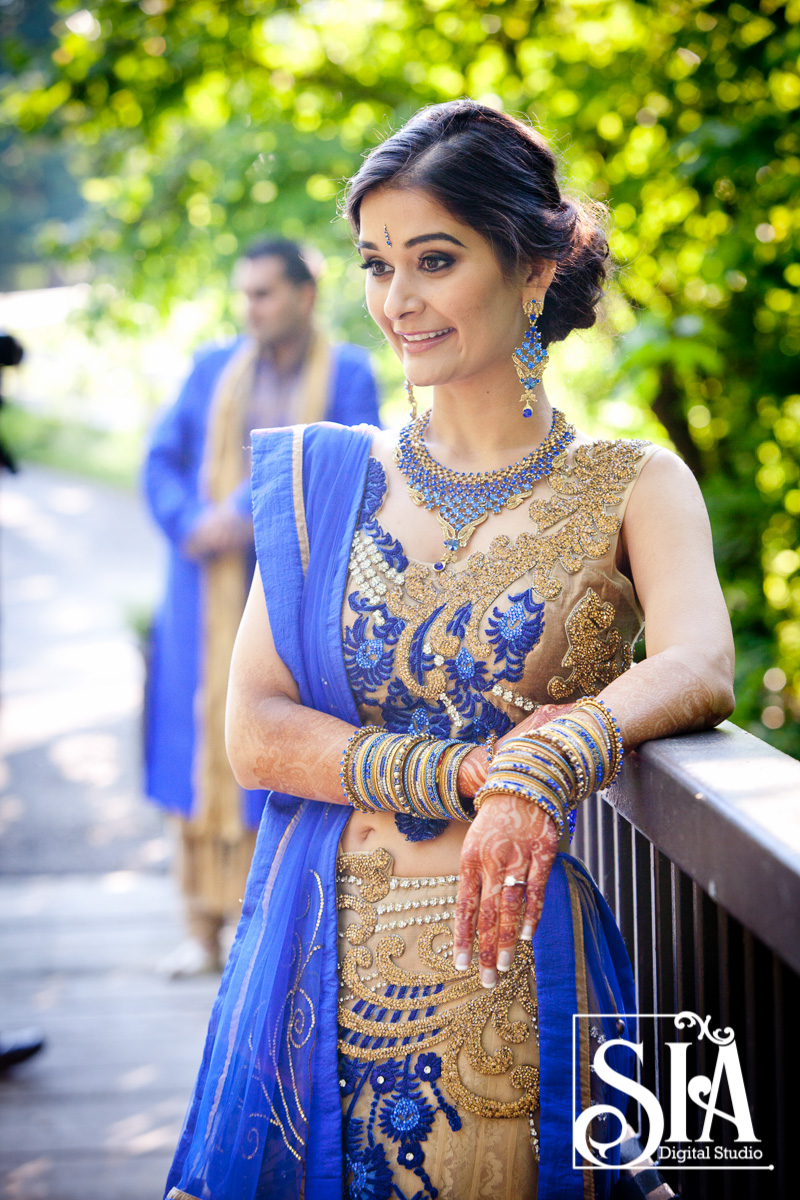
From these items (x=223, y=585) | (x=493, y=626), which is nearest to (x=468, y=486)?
(x=493, y=626)

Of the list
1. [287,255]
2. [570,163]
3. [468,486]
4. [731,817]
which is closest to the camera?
[731,817]

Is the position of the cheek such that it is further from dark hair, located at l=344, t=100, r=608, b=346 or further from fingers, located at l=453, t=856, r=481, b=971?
fingers, located at l=453, t=856, r=481, b=971

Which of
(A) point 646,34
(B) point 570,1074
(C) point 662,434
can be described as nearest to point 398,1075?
(B) point 570,1074

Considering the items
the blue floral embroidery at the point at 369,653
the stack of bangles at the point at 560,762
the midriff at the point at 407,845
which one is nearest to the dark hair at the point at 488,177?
the blue floral embroidery at the point at 369,653

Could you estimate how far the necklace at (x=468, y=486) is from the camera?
1.39m

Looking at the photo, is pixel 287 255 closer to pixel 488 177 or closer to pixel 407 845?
pixel 488 177

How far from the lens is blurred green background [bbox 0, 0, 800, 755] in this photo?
2873mm

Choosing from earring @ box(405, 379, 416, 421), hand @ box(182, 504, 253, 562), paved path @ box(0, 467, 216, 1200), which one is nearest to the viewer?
earring @ box(405, 379, 416, 421)

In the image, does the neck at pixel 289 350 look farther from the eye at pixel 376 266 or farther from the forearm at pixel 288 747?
the forearm at pixel 288 747

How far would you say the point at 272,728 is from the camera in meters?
1.32

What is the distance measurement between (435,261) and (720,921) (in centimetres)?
82

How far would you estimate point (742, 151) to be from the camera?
2629mm

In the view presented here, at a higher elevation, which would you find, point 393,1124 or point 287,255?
point 287,255

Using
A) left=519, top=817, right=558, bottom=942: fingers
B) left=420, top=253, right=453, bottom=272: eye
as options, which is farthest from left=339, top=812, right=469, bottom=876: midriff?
left=420, top=253, right=453, bottom=272: eye
